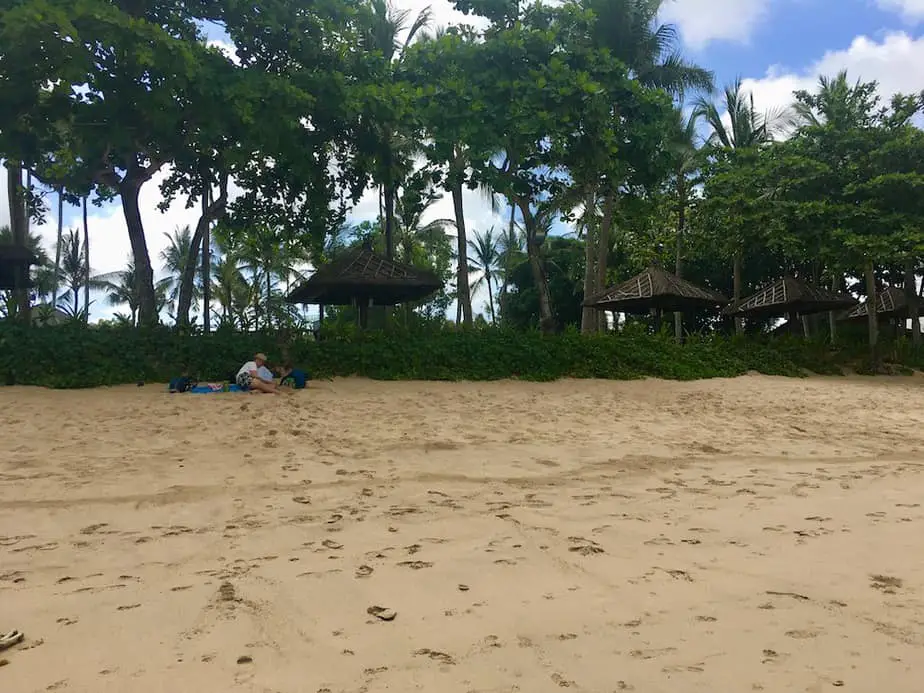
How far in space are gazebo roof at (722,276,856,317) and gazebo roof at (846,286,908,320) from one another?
544 cm

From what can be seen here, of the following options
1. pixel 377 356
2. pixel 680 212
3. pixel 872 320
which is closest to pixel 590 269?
pixel 680 212

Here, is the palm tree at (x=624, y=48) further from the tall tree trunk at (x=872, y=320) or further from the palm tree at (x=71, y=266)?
the palm tree at (x=71, y=266)

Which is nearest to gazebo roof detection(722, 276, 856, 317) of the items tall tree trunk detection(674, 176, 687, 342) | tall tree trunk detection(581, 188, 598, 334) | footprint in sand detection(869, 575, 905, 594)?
tall tree trunk detection(581, 188, 598, 334)

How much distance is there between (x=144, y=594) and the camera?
2.67m

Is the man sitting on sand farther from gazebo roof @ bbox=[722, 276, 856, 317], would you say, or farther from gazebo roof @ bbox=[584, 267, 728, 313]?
gazebo roof @ bbox=[722, 276, 856, 317]

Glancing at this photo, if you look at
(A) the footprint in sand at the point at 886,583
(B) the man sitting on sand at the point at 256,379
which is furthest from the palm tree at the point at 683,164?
(A) the footprint in sand at the point at 886,583

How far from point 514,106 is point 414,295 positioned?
4.08 meters

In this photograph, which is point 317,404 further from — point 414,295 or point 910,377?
point 910,377

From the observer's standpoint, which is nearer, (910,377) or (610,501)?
(610,501)

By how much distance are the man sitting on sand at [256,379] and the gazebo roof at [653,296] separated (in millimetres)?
8299

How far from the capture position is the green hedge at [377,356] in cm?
977

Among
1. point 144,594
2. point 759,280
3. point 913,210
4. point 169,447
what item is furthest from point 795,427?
point 759,280

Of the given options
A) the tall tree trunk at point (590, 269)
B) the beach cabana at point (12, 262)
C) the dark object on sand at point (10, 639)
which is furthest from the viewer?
the tall tree trunk at point (590, 269)

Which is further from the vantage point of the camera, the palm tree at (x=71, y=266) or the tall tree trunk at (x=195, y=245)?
the palm tree at (x=71, y=266)
